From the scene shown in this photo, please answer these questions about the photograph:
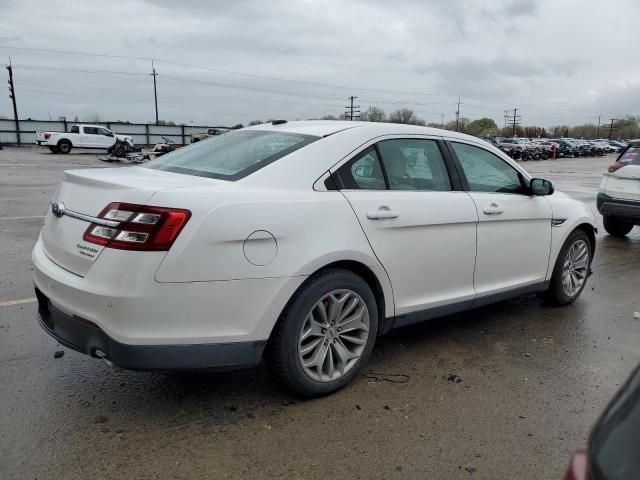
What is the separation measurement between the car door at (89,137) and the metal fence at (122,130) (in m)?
4.56

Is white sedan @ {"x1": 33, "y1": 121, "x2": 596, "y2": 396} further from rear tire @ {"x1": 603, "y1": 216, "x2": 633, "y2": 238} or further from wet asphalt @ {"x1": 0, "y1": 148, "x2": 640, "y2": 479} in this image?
rear tire @ {"x1": 603, "y1": 216, "x2": 633, "y2": 238}

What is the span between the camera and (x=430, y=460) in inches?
109

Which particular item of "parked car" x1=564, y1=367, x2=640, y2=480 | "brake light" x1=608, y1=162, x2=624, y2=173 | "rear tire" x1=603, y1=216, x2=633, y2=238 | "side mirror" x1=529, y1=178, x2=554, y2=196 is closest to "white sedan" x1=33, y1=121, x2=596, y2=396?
"side mirror" x1=529, y1=178, x2=554, y2=196

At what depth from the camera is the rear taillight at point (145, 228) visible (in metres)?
2.70

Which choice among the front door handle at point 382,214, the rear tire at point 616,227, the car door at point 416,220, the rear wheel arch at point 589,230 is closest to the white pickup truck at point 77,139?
the rear tire at point 616,227

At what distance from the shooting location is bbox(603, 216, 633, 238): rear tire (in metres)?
9.41

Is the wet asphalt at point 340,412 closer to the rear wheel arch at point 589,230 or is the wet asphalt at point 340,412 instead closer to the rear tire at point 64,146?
the rear wheel arch at point 589,230

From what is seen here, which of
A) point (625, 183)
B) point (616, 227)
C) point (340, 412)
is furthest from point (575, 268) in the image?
point (616, 227)

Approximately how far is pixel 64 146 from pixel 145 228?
3532cm

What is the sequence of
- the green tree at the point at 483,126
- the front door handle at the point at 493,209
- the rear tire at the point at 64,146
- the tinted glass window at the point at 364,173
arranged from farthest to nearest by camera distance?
the green tree at the point at 483,126, the rear tire at the point at 64,146, the front door handle at the point at 493,209, the tinted glass window at the point at 364,173

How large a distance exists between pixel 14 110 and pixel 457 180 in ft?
164

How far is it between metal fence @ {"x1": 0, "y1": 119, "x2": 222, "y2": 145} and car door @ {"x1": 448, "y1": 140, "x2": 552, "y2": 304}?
40.1 m

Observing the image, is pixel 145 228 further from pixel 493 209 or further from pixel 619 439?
pixel 493 209

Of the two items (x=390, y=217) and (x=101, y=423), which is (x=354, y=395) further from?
(x=101, y=423)
